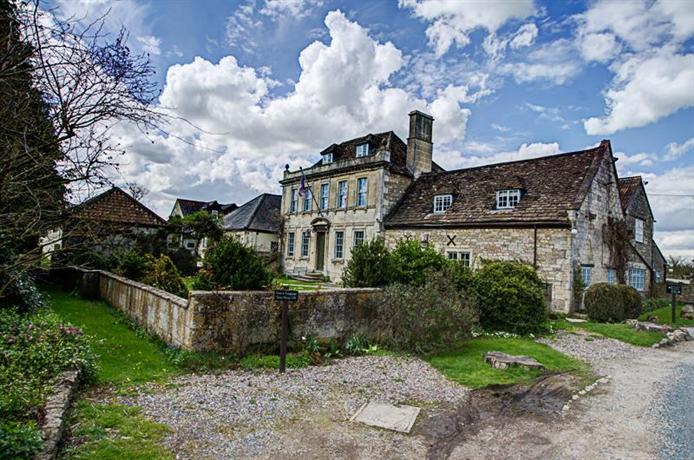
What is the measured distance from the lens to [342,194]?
2856cm

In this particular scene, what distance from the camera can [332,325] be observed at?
10.1 meters

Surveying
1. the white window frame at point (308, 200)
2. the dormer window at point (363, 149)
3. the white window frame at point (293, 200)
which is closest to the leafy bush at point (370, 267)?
the dormer window at point (363, 149)

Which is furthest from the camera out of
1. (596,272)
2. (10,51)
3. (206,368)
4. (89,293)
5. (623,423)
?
(596,272)

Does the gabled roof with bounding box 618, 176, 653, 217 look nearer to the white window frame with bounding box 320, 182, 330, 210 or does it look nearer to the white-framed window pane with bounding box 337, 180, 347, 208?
the white-framed window pane with bounding box 337, 180, 347, 208

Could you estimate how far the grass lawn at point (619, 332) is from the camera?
13.0 m

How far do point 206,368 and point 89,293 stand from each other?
10.6m

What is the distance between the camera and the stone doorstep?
9.09m

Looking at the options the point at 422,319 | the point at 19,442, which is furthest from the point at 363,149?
the point at 19,442

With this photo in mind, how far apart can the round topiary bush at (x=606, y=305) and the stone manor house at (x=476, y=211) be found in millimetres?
943

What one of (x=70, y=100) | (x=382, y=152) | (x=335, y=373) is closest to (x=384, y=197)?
(x=382, y=152)

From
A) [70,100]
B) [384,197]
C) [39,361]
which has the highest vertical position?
[384,197]

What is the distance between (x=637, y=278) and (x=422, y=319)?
60.1 feet

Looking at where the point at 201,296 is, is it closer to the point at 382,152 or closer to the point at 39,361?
the point at 39,361

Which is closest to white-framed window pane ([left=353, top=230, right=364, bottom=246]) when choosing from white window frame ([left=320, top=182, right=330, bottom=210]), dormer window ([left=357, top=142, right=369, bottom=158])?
white window frame ([left=320, top=182, right=330, bottom=210])
